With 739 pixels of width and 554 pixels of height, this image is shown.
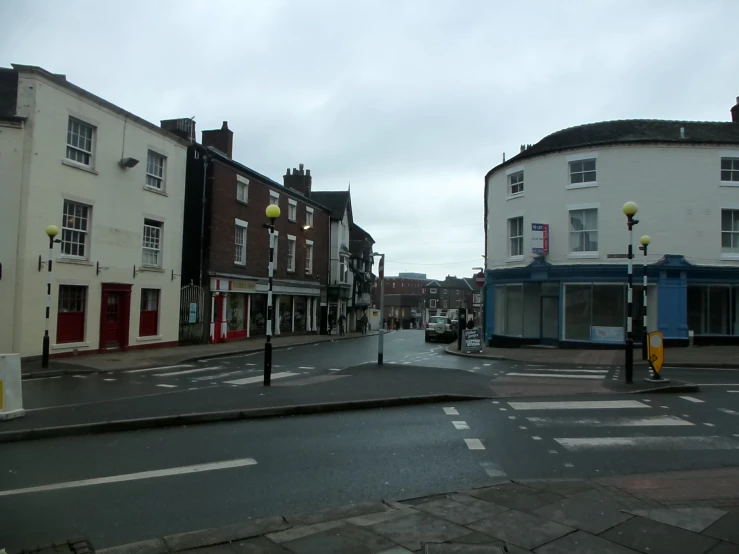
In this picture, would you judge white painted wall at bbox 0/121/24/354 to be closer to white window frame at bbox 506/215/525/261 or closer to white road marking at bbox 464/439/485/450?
white road marking at bbox 464/439/485/450

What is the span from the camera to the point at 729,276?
23547 millimetres

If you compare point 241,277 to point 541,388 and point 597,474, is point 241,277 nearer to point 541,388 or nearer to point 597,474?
point 541,388

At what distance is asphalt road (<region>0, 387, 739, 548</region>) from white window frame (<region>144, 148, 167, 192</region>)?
16.5m

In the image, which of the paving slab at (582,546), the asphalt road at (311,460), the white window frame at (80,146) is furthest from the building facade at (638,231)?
the paving slab at (582,546)

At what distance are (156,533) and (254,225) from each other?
27.4 metres

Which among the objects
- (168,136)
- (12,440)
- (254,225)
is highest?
(168,136)

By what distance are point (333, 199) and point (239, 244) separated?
20.9 metres

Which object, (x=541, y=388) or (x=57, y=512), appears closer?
(x=57, y=512)

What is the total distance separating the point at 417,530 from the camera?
175 inches

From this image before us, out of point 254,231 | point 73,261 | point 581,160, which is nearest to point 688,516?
point 73,261

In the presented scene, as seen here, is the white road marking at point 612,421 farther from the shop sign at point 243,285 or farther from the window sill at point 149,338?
the shop sign at point 243,285

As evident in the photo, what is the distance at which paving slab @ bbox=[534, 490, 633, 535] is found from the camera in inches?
178

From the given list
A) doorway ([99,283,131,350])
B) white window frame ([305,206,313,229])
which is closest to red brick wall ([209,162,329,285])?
white window frame ([305,206,313,229])

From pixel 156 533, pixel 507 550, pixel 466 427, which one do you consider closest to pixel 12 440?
pixel 156 533
